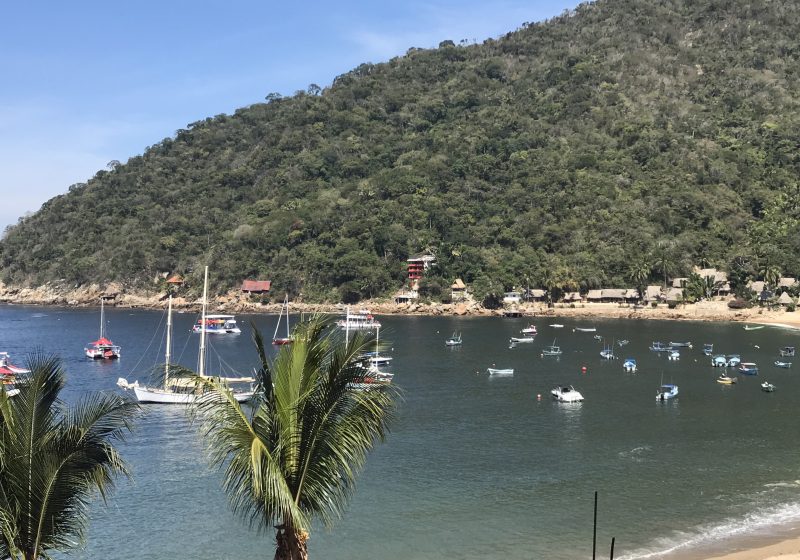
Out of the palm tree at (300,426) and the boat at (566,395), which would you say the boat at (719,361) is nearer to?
the boat at (566,395)

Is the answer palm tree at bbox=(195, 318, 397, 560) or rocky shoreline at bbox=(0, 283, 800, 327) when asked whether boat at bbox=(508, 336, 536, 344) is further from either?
palm tree at bbox=(195, 318, 397, 560)

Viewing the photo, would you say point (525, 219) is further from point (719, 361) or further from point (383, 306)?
point (719, 361)

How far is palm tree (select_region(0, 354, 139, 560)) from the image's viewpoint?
10.1 m

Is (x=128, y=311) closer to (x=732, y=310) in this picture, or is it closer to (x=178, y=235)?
(x=178, y=235)

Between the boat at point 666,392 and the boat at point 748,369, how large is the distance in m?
13.2

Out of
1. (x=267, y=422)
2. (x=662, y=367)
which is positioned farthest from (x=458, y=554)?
(x=662, y=367)

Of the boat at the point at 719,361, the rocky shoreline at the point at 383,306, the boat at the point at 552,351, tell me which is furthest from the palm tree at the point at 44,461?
the rocky shoreline at the point at 383,306

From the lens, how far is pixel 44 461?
10148mm

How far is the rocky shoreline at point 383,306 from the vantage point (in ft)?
420

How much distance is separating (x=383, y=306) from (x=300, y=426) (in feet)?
458

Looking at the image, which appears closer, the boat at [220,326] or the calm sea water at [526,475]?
the calm sea water at [526,475]

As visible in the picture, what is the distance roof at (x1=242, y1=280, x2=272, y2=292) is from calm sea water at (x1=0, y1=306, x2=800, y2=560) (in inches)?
3297

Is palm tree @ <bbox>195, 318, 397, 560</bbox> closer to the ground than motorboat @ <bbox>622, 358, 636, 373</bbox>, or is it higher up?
higher up

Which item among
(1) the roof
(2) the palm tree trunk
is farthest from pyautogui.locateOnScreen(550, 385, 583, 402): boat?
(1) the roof
